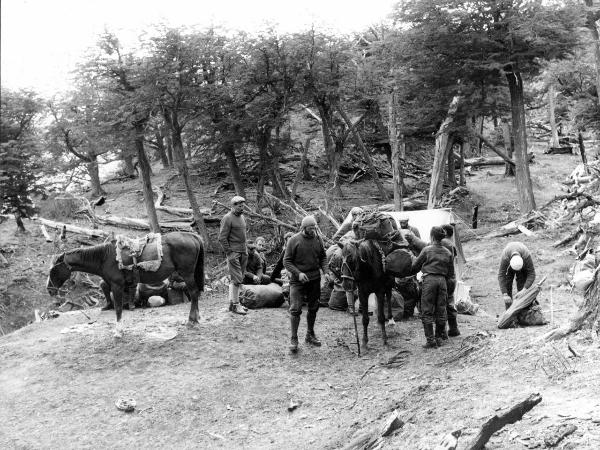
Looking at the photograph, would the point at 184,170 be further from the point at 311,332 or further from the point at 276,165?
the point at 311,332

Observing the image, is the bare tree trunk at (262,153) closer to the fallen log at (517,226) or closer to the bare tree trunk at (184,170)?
the bare tree trunk at (184,170)

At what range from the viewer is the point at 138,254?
932cm

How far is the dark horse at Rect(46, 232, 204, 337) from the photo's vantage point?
9.25 m

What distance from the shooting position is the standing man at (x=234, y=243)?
9992 mm

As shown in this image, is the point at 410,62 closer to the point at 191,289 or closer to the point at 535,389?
the point at 191,289

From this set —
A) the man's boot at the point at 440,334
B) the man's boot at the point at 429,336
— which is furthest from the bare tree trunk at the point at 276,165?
the man's boot at the point at 429,336

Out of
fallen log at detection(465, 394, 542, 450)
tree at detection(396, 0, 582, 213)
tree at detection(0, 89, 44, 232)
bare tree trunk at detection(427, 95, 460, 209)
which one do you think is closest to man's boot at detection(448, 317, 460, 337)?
fallen log at detection(465, 394, 542, 450)

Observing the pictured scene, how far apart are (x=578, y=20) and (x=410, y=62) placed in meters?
4.99

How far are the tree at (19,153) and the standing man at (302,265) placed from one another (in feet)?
54.7

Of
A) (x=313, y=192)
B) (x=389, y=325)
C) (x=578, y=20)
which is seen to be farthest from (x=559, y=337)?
(x=313, y=192)

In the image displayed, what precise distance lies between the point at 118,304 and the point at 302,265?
10.7 ft

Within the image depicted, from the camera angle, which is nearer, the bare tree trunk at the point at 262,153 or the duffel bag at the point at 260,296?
the duffel bag at the point at 260,296

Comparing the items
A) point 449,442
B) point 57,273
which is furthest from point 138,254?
point 449,442

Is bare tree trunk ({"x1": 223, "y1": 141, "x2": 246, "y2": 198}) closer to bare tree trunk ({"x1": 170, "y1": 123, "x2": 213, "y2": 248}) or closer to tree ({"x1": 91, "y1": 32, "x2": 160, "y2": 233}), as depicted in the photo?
bare tree trunk ({"x1": 170, "y1": 123, "x2": 213, "y2": 248})
